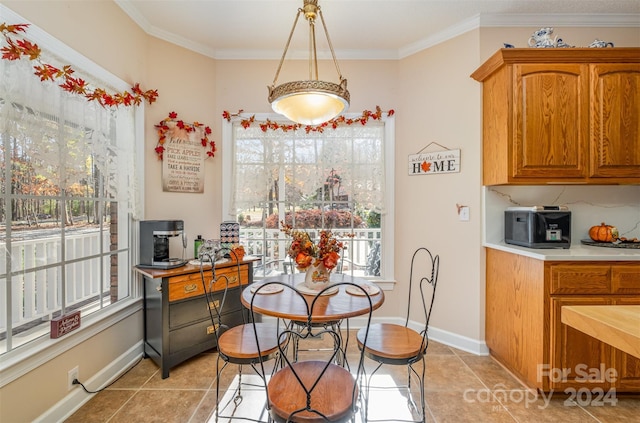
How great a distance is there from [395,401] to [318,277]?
995 millimetres

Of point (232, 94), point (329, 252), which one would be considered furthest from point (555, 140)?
point (232, 94)

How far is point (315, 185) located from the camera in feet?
9.67

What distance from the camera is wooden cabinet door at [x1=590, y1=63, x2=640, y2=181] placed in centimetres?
209

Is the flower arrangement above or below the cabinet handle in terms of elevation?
above

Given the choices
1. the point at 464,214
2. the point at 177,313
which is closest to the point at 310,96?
the point at 464,214

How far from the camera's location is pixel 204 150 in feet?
9.34

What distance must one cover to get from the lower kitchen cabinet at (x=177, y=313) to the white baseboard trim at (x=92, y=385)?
11 cm

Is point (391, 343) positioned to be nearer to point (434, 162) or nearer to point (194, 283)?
point (194, 283)

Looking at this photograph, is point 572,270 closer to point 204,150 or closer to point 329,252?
point 329,252

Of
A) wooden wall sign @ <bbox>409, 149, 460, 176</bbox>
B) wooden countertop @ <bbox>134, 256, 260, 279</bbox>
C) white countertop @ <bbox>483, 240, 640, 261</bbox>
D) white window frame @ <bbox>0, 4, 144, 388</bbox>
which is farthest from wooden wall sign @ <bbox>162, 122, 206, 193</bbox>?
white countertop @ <bbox>483, 240, 640, 261</bbox>

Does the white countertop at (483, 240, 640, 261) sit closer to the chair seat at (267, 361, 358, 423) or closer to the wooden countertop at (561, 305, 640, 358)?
the wooden countertop at (561, 305, 640, 358)

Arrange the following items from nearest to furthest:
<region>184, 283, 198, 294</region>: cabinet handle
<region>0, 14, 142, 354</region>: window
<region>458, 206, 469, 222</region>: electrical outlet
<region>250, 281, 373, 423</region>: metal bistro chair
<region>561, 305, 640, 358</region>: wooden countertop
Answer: <region>561, 305, 640, 358</region>: wooden countertop < <region>250, 281, 373, 423</region>: metal bistro chair < <region>0, 14, 142, 354</region>: window < <region>184, 283, 198, 294</region>: cabinet handle < <region>458, 206, 469, 222</region>: electrical outlet

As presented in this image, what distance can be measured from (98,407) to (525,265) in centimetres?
302

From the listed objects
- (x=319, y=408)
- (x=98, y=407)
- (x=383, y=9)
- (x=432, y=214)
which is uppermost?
(x=383, y=9)
